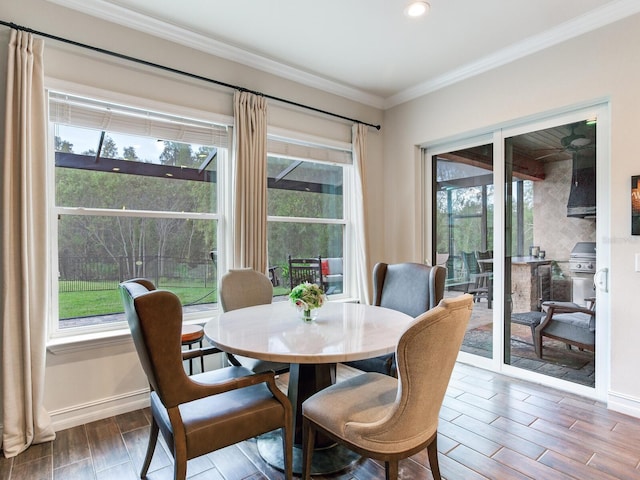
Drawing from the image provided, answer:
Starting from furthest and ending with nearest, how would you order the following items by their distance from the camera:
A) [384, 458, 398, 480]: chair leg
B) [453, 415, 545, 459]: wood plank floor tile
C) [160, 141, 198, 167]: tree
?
[160, 141, 198, 167]: tree < [453, 415, 545, 459]: wood plank floor tile < [384, 458, 398, 480]: chair leg

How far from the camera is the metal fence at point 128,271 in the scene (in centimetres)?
258

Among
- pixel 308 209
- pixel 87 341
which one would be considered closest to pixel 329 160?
pixel 308 209

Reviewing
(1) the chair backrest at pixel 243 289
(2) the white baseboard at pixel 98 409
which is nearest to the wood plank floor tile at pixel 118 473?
(2) the white baseboard at pixel 98 409

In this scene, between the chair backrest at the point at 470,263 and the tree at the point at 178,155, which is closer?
the tree at the point at 178,155

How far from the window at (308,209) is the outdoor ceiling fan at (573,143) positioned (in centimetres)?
198

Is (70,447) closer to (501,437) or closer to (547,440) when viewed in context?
(501,437)

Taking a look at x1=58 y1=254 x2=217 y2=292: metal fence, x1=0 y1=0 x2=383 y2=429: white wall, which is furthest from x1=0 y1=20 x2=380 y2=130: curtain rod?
x1=58 y1=254 x2=217 y2=292: metal fence

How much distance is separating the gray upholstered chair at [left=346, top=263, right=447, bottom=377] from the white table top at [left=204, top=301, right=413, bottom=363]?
330 mm

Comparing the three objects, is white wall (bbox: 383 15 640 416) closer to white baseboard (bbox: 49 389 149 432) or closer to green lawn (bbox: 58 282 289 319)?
green lawn (bbox: 58 282 289 319)

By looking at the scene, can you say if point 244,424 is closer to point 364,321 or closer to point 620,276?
point 364,321

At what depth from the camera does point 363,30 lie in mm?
2826

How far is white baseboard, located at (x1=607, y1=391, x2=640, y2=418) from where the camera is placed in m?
2.51

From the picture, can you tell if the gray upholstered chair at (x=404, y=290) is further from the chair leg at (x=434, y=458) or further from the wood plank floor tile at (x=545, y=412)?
the wood plank floor tile at (x=545, y=412)

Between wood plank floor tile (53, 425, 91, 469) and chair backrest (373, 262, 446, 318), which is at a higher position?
chair backrest (373, 262, 446, 318)
